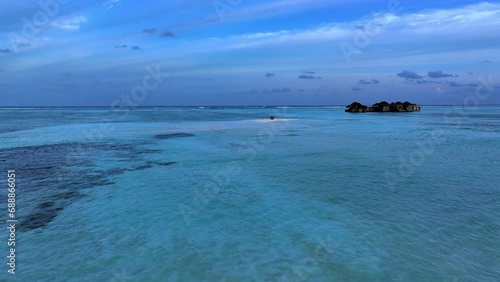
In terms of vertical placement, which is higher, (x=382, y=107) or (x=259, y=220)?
(x=382, y=107)

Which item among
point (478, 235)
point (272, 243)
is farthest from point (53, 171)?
point (478, 235)

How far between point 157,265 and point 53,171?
18.8 meters

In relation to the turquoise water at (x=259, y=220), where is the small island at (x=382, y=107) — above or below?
above

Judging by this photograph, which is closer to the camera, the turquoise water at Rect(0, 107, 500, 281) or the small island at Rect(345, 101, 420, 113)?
the turquoise water at Rect(0, 107, 500, 281)

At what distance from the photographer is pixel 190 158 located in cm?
3111

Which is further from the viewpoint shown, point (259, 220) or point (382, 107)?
point (382, 107)

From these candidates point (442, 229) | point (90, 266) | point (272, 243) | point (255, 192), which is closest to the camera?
point (90, 266)

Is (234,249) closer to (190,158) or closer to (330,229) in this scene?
(330,229)

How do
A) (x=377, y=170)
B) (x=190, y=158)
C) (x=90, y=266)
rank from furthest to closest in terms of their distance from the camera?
Answer: 1. (x=190, y=158)
2. (x=377, y=170)
3. (x=90, y=266)

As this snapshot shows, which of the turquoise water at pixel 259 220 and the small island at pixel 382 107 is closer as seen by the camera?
the turquoise water at pixel 259 220

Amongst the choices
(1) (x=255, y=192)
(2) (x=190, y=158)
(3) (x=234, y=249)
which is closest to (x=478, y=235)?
(3) (x=234, y=249)

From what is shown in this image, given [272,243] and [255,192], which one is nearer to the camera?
[272,243]

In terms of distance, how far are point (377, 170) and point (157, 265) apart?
62.1 feet

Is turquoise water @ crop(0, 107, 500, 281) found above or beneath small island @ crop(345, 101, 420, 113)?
beneath
